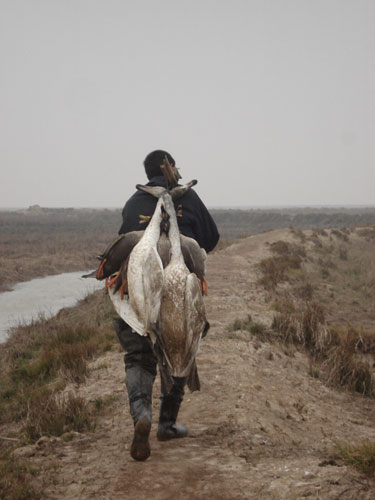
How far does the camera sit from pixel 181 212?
278cm

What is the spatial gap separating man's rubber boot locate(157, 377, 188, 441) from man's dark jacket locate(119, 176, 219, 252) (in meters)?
1.15

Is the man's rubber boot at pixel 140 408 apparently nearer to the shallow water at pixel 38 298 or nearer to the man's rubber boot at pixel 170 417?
the man's rubber boot at pixel 170 417

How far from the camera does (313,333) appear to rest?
6.47 meters

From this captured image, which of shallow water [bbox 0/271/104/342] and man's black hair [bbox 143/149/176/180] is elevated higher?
man's black hair [bbox 143/149/176/180]

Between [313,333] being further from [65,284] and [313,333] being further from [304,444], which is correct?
[65,284]

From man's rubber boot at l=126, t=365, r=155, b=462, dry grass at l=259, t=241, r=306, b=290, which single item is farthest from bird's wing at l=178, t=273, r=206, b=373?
dry grass at l=259, t=241, r=306, b=290

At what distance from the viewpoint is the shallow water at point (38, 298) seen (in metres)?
11.5

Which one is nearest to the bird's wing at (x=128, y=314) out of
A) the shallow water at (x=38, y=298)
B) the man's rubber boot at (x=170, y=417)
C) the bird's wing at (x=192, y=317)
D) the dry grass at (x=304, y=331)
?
the bird's wing at (x=192, y=317)

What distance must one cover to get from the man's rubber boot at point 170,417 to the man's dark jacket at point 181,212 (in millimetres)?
1151

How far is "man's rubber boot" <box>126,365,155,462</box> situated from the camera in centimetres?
251

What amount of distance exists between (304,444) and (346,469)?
0.93 meters

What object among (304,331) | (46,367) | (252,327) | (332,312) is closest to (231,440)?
(252,327)

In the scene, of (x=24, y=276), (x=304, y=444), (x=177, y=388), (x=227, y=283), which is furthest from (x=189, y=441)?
(x=24, y=276)

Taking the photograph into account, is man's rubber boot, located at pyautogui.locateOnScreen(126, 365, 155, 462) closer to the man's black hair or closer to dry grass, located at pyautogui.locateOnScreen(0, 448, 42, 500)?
dry grass, located at pyautogui.locateOnScreen(0, 448, 42, 500)
